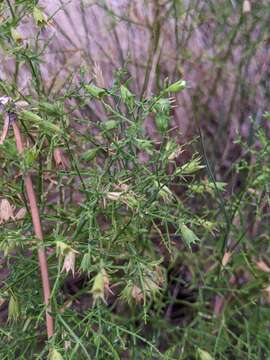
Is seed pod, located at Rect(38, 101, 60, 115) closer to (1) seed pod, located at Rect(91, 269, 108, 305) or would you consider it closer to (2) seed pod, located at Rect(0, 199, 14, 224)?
(2) seed pod, located at Rect(0, 199, 14, 224)

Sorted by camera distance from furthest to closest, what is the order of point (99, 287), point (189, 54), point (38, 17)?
point (189, 54) → point (38, 17) → point (99, 287)

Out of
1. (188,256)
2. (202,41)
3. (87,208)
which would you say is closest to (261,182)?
(188,256)

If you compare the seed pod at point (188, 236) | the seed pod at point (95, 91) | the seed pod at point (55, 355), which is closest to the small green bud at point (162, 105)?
the seed pod at point (95, 91)

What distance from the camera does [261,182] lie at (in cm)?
169

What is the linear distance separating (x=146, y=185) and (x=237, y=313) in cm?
71

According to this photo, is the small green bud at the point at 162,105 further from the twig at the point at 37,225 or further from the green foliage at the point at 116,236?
the twig at the point at 37,225

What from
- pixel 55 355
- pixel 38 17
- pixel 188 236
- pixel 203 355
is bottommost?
pixel 203 355

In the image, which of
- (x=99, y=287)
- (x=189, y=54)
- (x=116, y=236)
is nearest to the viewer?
(x=99, y=287)

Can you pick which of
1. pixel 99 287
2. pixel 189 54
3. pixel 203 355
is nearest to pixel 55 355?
pixel 99 287

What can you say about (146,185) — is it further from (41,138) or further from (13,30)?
(13,30)

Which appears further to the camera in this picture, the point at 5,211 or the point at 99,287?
the point at 5,211

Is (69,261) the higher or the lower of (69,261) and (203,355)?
the higher

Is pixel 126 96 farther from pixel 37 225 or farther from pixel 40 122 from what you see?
pixel 37 225

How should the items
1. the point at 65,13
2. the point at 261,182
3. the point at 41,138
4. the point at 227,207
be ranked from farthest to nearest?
the point at 65,13, the point at 227,207, the point at 261,182, the point at 41,138
